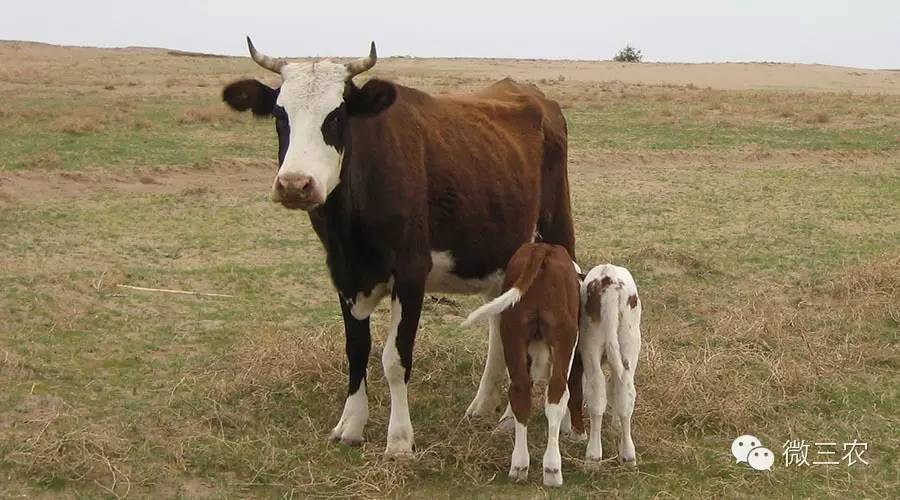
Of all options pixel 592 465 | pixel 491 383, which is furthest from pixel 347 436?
pixel 592 465

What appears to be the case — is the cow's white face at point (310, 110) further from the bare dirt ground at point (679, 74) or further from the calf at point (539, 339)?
the bare dirt ground at point (679, 74)

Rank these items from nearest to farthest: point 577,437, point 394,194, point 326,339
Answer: point 394,194
point 577,437
point 326,339

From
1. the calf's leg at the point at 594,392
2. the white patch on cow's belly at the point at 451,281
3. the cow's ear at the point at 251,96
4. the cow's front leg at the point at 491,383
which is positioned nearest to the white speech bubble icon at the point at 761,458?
the calf's leg at the point at 594,392

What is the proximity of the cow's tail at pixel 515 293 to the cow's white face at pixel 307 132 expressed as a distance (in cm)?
102

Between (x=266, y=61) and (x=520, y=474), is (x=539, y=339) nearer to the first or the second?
(x=520, y=474)

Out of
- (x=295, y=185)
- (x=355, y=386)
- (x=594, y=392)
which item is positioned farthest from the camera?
(x=355, y=386)

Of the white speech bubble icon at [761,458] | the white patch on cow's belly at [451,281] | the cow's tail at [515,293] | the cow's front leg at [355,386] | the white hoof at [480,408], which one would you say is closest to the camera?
the cow's tail at [515,293]

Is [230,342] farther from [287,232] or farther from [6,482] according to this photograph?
[287,232]

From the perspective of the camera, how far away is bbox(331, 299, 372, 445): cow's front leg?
6031 mm

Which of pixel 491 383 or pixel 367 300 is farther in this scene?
pixel 491 383

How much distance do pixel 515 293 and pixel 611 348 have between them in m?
0.70

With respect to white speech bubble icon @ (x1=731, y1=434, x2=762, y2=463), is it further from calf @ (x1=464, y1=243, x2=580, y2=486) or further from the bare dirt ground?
the bare dirt ground

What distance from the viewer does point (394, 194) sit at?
18.6ft

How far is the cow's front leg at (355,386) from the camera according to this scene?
237 inches
